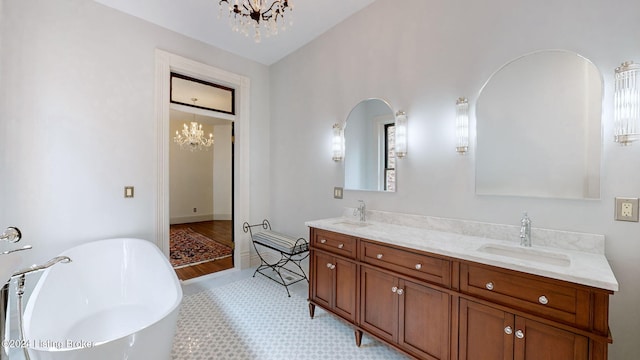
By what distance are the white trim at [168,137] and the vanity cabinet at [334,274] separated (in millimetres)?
1638

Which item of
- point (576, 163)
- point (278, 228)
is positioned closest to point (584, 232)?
point (576, 163)

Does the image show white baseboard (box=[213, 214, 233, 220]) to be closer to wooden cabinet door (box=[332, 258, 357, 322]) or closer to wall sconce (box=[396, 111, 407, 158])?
wooden cabinet door (box=[332, 258, 357, 322])

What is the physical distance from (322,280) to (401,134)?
149 cm

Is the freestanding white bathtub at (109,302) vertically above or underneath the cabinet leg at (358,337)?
above

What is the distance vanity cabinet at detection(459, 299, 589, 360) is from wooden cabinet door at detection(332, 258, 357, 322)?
31.0 inches

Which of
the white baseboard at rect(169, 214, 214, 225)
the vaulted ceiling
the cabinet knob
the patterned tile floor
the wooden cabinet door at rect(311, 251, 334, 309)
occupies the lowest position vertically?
the patterned tile floor

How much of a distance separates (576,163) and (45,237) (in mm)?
4129

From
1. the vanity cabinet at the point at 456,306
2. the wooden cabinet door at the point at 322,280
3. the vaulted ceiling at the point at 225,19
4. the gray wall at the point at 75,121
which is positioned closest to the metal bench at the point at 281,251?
the wooden cabinet door at the point at 322,280

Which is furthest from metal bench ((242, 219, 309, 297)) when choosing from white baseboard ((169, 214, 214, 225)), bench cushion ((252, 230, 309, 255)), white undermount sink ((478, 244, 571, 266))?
white baseboard ((169, 214, 214, 225))

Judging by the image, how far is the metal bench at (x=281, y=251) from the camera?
2.92 meters

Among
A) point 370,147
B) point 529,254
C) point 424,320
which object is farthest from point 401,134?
point 424,320

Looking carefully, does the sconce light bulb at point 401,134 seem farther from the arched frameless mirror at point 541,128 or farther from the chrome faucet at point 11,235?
the chrome faucet at point 11,235

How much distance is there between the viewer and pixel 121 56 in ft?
8.79

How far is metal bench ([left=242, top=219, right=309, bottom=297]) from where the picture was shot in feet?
9.59
